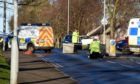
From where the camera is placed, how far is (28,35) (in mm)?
42500

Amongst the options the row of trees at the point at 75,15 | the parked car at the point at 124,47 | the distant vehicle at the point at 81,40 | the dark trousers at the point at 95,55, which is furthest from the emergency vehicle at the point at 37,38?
the row of trees at the point at 75,15

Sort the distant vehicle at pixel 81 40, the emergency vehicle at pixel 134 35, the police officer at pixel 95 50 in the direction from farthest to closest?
the distant vehicle at pixel 81 40 < the emergency vehicle at pixel 134 35 < the police officer at pixel 95 50

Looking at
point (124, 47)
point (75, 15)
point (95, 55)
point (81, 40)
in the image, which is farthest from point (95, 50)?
point (75, 15)

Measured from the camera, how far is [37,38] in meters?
42.0

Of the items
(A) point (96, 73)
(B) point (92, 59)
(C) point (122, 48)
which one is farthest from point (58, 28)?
(A) point (96, 73)

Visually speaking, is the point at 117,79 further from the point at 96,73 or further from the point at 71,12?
the point at 71,12

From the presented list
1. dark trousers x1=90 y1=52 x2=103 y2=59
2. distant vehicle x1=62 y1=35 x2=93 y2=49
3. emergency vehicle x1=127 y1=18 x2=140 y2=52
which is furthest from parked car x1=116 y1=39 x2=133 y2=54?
dark trousers x1=90 y1=52 x2=103 y2=59

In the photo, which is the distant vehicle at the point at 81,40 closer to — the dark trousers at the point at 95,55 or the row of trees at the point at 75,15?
the row of trees at the point at 75,15

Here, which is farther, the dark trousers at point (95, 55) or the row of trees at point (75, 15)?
the row of trees at point (75, 15)

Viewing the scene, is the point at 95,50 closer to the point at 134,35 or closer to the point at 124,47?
the point at 134,35

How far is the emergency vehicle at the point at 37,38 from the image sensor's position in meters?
41.8

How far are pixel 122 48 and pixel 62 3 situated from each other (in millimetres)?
35349

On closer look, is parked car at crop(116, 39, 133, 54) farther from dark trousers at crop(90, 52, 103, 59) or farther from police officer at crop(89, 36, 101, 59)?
police officer at crop(89, 36, 101, 59)

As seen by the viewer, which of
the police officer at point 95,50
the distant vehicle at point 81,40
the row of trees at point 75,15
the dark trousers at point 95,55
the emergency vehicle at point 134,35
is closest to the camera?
the police officer at point 95,50
